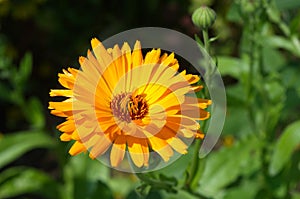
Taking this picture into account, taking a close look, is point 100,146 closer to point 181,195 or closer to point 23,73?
point 181,195

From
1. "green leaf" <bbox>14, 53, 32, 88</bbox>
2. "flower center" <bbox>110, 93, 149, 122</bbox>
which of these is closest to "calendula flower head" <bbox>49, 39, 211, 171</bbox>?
→ "flower center" <bbox>110, 93, 149, 122</bbox>

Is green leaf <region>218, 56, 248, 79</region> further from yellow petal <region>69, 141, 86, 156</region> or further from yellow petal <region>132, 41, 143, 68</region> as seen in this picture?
yellow petal <region>69, 141, 86, 156</region>

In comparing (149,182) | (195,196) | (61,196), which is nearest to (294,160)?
(195,196)

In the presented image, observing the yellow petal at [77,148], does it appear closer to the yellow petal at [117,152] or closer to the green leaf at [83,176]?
the yellow petal at [117,152]

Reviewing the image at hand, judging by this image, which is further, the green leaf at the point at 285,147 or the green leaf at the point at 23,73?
the green leaf at the point at 23,73

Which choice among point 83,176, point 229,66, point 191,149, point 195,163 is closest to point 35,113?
point 83,176

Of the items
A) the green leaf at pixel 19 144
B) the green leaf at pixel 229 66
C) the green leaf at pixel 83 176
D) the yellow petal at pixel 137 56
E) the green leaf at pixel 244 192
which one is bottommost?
the green leaf at pixel 244 192

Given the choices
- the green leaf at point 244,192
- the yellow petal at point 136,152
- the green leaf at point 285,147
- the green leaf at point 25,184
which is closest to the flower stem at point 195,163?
the yellow petal at point 136,152
